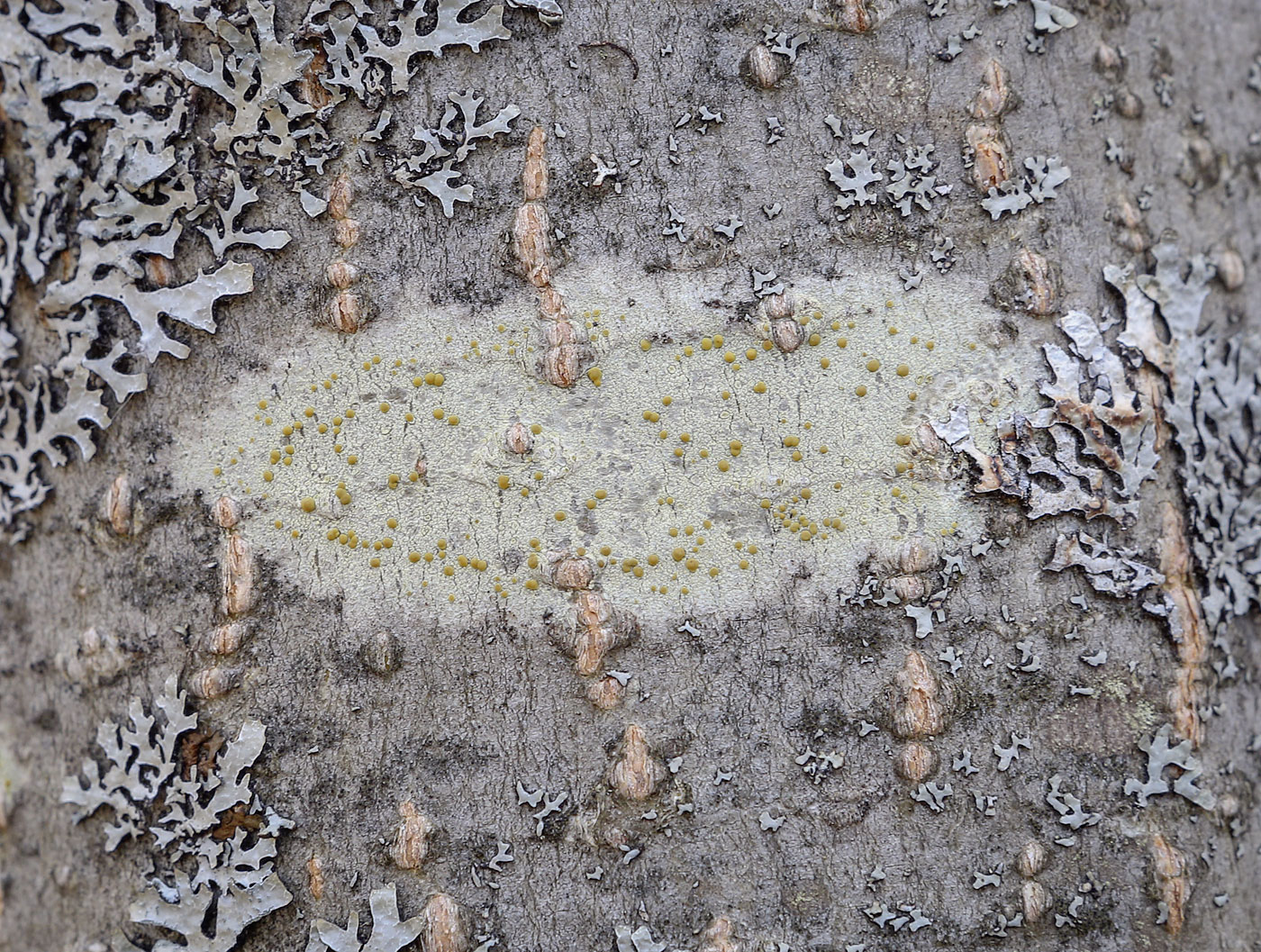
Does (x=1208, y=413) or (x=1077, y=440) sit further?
(x=1208, y=413)

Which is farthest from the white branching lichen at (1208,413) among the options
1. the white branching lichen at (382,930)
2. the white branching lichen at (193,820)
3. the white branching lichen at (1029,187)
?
the white branching lichen at (193,820)

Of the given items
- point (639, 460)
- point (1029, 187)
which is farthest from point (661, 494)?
point (1029, 187)

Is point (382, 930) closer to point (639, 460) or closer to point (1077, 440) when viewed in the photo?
point (639, 460)

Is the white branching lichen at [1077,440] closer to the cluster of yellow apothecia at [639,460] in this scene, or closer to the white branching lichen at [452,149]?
the cluster of yellow apothecia at [639,460]

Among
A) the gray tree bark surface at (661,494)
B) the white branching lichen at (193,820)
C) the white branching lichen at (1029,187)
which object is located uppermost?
the white branching lichen at (1029,187)

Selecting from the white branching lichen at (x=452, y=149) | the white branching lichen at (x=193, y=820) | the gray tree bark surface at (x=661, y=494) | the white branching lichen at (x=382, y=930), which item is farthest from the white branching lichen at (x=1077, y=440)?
the white branching lichen at (x=193, y=820)

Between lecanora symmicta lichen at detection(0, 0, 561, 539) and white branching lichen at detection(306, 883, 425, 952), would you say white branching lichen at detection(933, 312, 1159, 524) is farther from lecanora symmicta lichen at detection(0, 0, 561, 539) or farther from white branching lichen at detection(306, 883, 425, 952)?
white branching lichen at detection(306, 883, 425, 952)

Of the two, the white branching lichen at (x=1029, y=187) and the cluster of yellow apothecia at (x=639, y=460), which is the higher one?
the white branching lichen at (x=1029, y=187)

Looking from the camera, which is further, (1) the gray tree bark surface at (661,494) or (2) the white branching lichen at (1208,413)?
(2) the white branching lichen at (1208,413)
